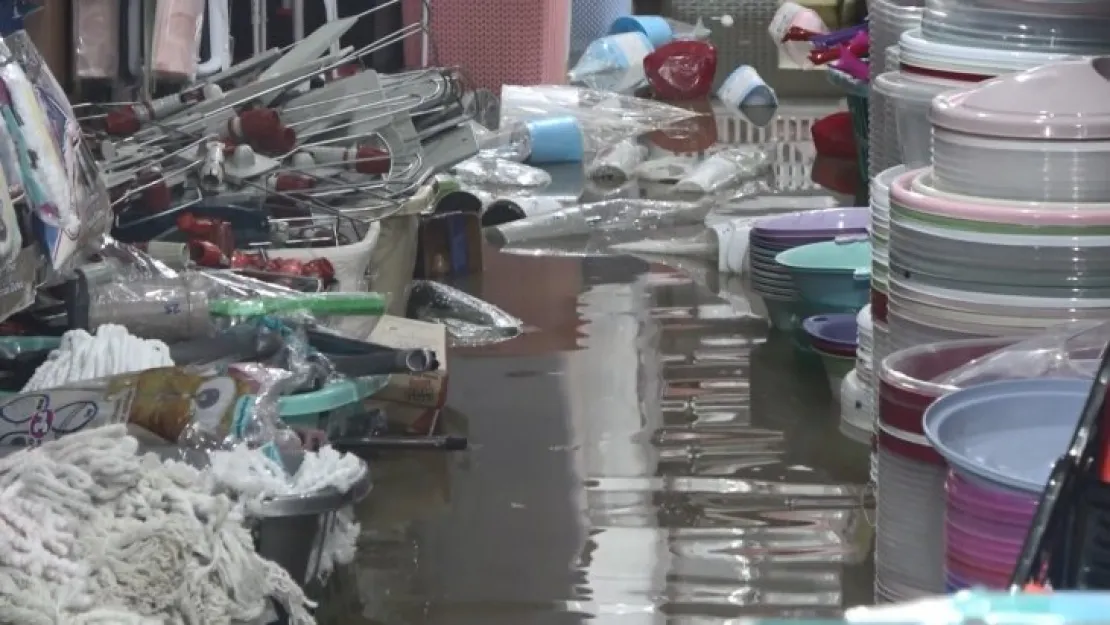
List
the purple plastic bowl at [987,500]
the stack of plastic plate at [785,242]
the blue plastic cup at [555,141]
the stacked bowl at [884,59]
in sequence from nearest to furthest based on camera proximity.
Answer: the purple plastic bowl at [987,500]
the stacked bowl at [884,59]
the stack of plastic plate at [785,242]
the blue plastic cup at [555,141]

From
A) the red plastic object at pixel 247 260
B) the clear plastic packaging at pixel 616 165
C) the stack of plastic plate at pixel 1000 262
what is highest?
the stack of plastic plate at pixel 1000 262

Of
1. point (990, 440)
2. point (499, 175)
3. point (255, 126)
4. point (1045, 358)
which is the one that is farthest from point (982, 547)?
point (499, 175)

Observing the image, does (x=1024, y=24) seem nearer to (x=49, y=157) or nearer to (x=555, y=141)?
(x=49, y=157)

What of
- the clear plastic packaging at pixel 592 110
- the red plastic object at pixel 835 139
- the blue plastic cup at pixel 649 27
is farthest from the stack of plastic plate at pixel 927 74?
the blue plastic cup at pixel 649 27

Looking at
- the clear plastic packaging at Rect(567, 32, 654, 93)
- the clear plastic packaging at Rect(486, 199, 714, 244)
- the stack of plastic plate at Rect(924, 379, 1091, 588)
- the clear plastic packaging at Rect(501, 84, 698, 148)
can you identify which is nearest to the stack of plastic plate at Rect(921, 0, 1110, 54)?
the stack of plastic plate at Rect(924, 379, 1091, 588)

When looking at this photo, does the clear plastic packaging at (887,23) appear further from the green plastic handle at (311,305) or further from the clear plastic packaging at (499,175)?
the clear plastic packaging at (499,175)

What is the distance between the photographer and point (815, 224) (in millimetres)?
3562

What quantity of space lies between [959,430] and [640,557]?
0.83 metres

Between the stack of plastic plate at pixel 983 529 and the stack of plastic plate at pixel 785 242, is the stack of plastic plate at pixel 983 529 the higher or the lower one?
the higher one

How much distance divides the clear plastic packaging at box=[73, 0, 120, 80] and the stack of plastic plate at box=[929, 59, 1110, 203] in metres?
2.99

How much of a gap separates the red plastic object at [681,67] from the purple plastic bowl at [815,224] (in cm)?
326

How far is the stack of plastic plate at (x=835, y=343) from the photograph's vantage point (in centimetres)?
294

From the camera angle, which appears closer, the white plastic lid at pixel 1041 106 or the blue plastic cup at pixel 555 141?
the white plastic lid at pixel 1041 106

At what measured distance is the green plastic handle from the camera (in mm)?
2592
